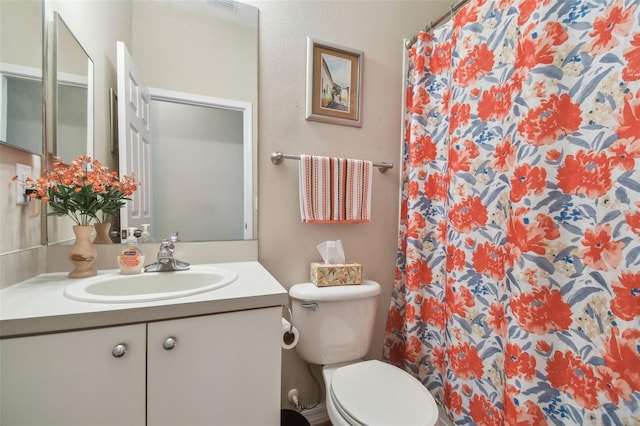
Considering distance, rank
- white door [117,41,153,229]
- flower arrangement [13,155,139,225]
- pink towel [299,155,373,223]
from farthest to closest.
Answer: pink towel [299,155,373,223], white door [117,41,153,229], flower arrangement [13,155,139,225]

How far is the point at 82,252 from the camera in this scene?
92 centimetres

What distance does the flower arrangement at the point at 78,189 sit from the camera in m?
0.85

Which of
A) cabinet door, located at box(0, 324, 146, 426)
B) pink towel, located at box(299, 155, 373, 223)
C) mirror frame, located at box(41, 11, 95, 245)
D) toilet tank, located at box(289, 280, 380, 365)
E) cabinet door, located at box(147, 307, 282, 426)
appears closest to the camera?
cabinet door, located at box(0, 324, 146, 426)

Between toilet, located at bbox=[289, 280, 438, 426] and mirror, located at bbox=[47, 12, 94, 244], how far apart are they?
3.23 ft

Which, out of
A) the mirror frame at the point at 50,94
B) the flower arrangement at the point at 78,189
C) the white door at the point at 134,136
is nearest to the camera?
the flower arrangement at the point at 78,189

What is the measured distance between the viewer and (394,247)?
154cm

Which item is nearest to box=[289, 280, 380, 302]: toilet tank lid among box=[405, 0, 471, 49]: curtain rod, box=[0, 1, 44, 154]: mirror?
box=[0, 1, 44, 154]: mirror

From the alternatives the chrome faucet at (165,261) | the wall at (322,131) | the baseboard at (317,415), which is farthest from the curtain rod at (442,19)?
the baseboard at (317,415)

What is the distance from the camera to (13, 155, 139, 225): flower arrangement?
85 centimetres

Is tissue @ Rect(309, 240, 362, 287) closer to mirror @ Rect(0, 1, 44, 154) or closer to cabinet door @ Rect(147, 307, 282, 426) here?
cabinet door @ Rect(147, 307, 282, 426)

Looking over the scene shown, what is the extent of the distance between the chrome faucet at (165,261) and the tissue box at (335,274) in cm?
55

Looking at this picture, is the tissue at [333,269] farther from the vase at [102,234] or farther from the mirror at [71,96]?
the mirror at [71,96]

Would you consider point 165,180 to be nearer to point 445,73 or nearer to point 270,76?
point 270,76

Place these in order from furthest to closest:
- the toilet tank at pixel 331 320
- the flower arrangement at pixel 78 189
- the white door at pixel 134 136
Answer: the toilet tank at pixel 331 320, the white door at pixel 134 136, the flower arrangement at pixel 78 189
